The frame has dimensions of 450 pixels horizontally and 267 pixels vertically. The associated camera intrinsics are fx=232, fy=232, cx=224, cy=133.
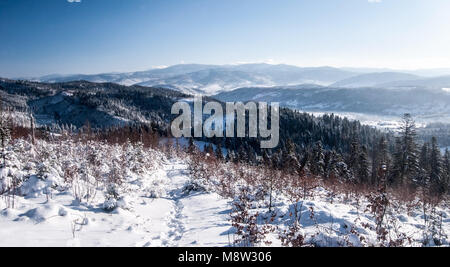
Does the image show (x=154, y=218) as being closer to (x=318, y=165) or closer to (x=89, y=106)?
(x=318, y=165)

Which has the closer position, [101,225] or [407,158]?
[101,225]

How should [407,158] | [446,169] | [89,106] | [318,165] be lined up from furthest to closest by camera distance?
[89,106] < [446,169] < [318,165] < [407,158]

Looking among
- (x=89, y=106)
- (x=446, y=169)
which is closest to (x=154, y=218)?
(x=446, y=169)

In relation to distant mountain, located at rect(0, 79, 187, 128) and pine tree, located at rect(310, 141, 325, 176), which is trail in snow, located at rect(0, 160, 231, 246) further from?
distant mountain, located at rect(0, 79, 187, 128)

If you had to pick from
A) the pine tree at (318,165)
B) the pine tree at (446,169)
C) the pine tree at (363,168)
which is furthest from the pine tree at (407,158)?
the pine tree at (318,165)

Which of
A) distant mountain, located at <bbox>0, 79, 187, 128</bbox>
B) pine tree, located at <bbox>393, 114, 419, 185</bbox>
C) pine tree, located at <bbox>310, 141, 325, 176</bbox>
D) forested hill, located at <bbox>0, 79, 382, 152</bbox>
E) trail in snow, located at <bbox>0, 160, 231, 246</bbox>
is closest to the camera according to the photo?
trail in snow, located at <bbox>0, 160, 231, 246</bbox>

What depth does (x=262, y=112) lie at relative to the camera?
102 metres

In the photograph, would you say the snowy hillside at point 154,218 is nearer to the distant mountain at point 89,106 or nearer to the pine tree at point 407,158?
the pine tree at point 407,158

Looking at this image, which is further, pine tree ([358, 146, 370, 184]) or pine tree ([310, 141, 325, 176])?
pine tree ([358, 146, 370, 184])

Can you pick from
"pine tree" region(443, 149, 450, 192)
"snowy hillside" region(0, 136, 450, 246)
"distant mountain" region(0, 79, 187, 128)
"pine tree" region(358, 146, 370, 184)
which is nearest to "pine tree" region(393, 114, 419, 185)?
"pine tree" region(358, 146, 370, 184)

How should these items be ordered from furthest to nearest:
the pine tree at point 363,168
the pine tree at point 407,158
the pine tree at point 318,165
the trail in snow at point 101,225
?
the pine tree at point 363,168
the pine tree at point 318,165
the pine tree at point 407,158
the trail in snow at point 101,225

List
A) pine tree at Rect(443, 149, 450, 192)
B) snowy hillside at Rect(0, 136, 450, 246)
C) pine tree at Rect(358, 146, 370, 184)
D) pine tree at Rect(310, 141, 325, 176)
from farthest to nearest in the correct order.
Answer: pine tree at Rect(358, 146, 370, 184) → pine tree at Rect(443, 149, 450, 192) → pine tree at Rect(310, 141, 325, 176) → snowy hillside at Rect(0, 136, 450, 246)

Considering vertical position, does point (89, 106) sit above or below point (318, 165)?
above
